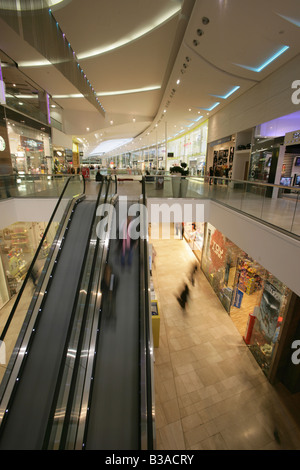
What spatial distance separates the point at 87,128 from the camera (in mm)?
19969

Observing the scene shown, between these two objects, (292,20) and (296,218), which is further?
(292,20)

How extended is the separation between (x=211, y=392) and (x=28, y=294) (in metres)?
4.72

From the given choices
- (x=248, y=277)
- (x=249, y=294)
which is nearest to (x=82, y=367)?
(x=248, y=277)

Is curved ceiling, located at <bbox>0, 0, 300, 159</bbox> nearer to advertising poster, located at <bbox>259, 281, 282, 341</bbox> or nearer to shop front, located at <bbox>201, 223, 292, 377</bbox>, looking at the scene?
shop front, located at <bbox>201, 223, 292, 377</bbox>

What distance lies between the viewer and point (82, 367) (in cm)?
323

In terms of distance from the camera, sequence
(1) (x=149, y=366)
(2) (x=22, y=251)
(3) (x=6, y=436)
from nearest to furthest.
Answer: (1) (x=149, y=366), (3) (x=6, y=436), (2) (x=22, y=251)

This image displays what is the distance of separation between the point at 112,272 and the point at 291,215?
148 inches

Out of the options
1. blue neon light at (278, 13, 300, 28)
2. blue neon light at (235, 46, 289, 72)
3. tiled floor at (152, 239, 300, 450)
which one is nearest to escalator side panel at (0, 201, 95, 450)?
tiled floor at (152, 239, 300, 450)

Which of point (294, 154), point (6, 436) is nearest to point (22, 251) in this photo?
point (6, 436)

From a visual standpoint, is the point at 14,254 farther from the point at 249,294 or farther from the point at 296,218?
the point at 296,218

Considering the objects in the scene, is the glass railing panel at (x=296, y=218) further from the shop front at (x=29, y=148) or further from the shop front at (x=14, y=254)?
the shop front at (x=29, y=148)

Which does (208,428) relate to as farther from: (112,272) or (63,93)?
(63,93)

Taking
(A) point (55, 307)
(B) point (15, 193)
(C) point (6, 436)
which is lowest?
(C) point (6, 436)

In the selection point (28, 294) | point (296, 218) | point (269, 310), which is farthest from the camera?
point (269, 310)
